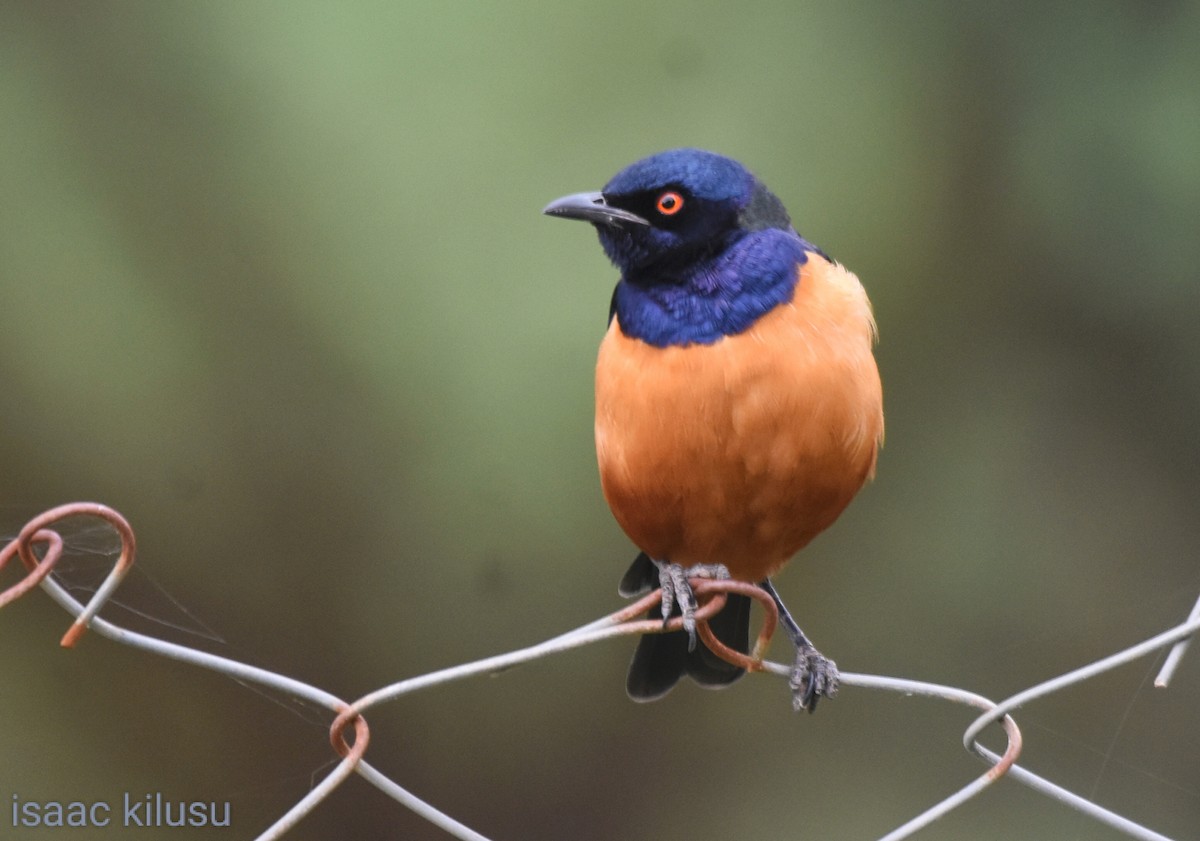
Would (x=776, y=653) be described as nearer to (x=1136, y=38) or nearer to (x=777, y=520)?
(x=777, y=520)

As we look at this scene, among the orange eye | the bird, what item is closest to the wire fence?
the bird

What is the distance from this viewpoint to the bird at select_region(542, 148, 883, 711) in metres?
2.85

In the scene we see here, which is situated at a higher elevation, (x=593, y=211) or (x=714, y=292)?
(x=593, y=211)

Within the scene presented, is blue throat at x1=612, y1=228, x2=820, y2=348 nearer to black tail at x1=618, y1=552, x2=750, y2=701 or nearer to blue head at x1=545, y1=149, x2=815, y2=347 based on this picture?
blue head at x1=545, y1=149, x2=815, y2=347

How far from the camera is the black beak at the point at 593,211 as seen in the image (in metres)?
3.13

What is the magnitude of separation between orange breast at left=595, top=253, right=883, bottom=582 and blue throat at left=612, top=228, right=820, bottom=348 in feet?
0.08

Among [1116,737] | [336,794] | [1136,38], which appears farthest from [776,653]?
[1136,38]

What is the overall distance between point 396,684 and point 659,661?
4.61 feet

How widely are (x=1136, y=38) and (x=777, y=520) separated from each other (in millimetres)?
2697

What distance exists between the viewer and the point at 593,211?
10.3ft

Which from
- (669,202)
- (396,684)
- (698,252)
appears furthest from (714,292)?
(396,684)

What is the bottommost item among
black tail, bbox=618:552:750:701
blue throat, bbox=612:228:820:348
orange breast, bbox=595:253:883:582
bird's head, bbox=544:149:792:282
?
black tail, bbox=618:552:750:701

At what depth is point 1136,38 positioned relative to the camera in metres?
4.81

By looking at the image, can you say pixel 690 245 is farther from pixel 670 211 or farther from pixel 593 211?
pixel 593 211
